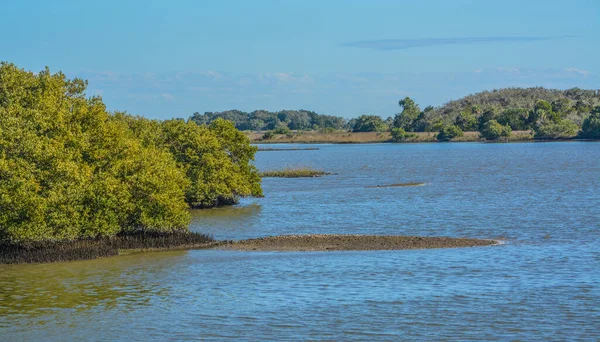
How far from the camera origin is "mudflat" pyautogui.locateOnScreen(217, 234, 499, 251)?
1457 inches

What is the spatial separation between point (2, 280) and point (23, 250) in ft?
11.4

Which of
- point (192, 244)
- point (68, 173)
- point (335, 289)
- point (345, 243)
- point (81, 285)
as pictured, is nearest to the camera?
point (335, 289)

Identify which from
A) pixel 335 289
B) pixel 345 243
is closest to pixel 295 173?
pixel 345 243

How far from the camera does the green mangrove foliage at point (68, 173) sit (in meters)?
33.4

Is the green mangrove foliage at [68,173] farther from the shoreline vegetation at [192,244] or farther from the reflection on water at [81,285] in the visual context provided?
the reflection on water at [81,285]

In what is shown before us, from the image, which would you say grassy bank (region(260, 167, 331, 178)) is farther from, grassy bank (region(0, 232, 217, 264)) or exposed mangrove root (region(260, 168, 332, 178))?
→ grassy bank (region(0, 232, 217, 264))

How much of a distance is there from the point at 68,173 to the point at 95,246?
3.37 m

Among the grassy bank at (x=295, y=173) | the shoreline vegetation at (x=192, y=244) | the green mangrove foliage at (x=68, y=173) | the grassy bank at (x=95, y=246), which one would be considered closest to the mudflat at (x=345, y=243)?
the shoreline vegetation at (x=192, y=244)

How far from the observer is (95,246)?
117 feet

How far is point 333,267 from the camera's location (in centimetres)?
3231

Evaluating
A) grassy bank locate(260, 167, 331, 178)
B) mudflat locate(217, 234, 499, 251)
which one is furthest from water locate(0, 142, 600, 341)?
grassy bank locate(260, 167, 331, 178)

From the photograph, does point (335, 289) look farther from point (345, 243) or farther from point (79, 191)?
point (79, 191)

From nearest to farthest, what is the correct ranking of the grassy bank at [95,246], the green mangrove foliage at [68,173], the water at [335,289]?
the water at [335,289]
the green mangrove foliage at [68,173]
the grassy bank at [95,246]

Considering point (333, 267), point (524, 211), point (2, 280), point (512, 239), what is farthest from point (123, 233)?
point (524, 211)
